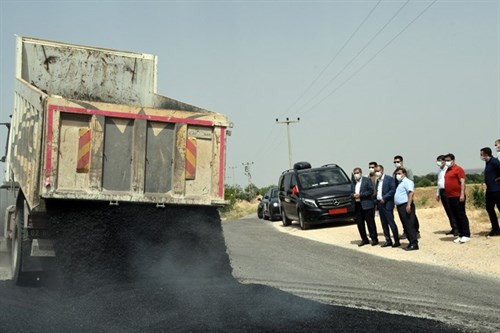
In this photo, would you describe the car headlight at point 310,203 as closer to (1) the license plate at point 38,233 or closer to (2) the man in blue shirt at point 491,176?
(2) the man in blue shirt at point 491,176

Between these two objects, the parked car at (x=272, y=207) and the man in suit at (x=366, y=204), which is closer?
the man in suit at (x=366, y=204)

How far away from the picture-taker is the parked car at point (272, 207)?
93.5 ft

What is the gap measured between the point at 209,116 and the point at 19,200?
321 centimetres

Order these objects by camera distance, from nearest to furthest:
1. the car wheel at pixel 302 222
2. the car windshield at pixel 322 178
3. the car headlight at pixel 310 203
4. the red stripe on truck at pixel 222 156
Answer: the red stripe on truck at pixel 222 156 < the car headlight at pixel 310 203 < the car wheel at pixel 302 222 < the car windshield at pixel 322 178

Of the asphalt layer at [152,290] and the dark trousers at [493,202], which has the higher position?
the dark trousers at [493,202]

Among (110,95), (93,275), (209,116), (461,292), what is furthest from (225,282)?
(110,95)

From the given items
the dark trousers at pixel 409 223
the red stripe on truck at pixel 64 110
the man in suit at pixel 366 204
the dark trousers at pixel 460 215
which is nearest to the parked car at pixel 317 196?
the man in suit at pixel 366 204

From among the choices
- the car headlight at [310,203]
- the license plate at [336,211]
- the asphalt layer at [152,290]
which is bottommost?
the asphalt layer at [152,290]

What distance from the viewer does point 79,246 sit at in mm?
8141

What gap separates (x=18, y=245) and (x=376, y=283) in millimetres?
5379

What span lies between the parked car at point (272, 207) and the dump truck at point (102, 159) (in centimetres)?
1884

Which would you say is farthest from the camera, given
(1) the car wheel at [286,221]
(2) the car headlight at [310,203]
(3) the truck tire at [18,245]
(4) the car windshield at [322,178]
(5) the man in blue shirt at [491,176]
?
(1) the car wheel at [286,221]

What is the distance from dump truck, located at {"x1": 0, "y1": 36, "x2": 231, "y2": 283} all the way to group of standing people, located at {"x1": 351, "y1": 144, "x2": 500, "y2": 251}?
20.7 feet

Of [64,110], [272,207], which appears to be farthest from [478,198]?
[64,110]
